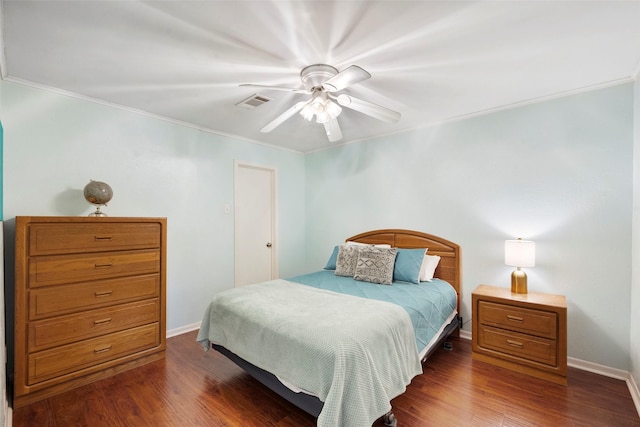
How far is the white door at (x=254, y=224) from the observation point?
154 inches

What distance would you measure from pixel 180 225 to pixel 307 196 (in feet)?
6.71

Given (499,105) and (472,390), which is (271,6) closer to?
(499,105)

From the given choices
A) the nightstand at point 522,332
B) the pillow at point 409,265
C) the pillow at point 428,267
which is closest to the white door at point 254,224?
the pillow at point 409,265

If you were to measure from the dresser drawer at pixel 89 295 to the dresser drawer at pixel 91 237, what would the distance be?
0.91 feet

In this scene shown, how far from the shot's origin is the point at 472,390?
2.16 meters

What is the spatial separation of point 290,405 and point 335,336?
2.65ft

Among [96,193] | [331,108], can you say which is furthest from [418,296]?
[96,193]

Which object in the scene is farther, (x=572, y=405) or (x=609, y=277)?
(x=609, y=277)

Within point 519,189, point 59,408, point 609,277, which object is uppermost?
point 519,189

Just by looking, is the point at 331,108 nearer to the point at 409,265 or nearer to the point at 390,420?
the point at 409,265

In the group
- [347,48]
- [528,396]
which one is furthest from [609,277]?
[347,48]

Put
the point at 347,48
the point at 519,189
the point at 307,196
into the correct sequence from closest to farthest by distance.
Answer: the point at 347,48 → the point at 519,189 → the point at 307,196

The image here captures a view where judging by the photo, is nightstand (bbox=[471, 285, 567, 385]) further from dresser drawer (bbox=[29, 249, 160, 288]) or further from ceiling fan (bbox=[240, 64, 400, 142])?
dresser drawer (bbox=[29, 249, 160, 288])

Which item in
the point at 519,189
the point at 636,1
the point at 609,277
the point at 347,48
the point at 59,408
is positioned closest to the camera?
the point at 636,1
